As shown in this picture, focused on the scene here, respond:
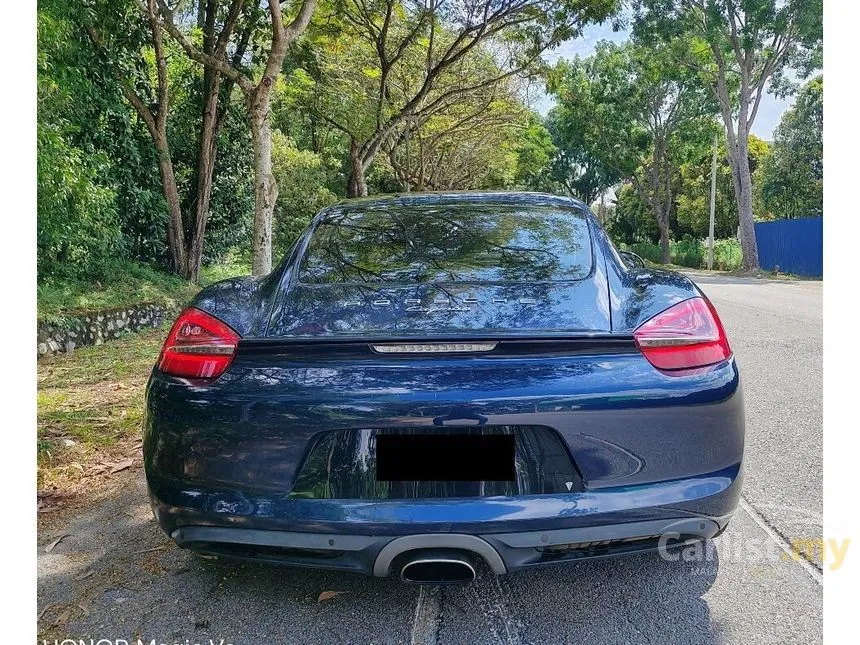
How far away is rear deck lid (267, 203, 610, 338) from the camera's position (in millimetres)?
1968

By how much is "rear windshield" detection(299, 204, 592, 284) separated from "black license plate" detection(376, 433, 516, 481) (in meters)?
0.64

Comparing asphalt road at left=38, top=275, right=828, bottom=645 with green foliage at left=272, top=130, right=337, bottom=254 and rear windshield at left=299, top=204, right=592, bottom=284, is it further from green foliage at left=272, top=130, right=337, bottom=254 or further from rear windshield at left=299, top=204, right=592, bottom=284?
green foliage at left=272, top=130, right=337, bottom=254

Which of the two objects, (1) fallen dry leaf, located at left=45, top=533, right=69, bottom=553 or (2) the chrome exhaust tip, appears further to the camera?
(1) fallen dry leaf, located at left=45, top=533, right=69, bottom=553

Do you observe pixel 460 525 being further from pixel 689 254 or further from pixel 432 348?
pixel 689 254

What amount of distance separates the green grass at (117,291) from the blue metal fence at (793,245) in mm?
18520

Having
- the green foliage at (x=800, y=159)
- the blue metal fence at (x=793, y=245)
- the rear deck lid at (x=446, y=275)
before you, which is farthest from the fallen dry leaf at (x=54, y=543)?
the green foliage at (x=800, y=159)

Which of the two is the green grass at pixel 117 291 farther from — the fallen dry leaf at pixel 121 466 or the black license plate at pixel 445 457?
the black license plate at pixel 445 457

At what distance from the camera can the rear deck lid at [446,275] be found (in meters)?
Result: 1.97

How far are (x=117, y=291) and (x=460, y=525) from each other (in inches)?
317

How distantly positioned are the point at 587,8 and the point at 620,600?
12.2m

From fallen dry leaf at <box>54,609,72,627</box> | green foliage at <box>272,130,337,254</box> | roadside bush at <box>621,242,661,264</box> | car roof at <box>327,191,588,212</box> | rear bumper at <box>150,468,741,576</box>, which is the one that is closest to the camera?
rear bumper at <box>150,468,741,576</box>

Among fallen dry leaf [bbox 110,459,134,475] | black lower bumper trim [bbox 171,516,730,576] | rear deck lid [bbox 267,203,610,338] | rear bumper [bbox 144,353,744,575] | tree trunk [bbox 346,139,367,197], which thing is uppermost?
tree trunk [bbox 346,139,367,197]

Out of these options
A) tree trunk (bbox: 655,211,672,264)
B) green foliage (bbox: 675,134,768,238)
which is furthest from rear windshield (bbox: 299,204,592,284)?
green foliage (bbox: 675,134,768,238)

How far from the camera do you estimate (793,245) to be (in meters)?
21.7
